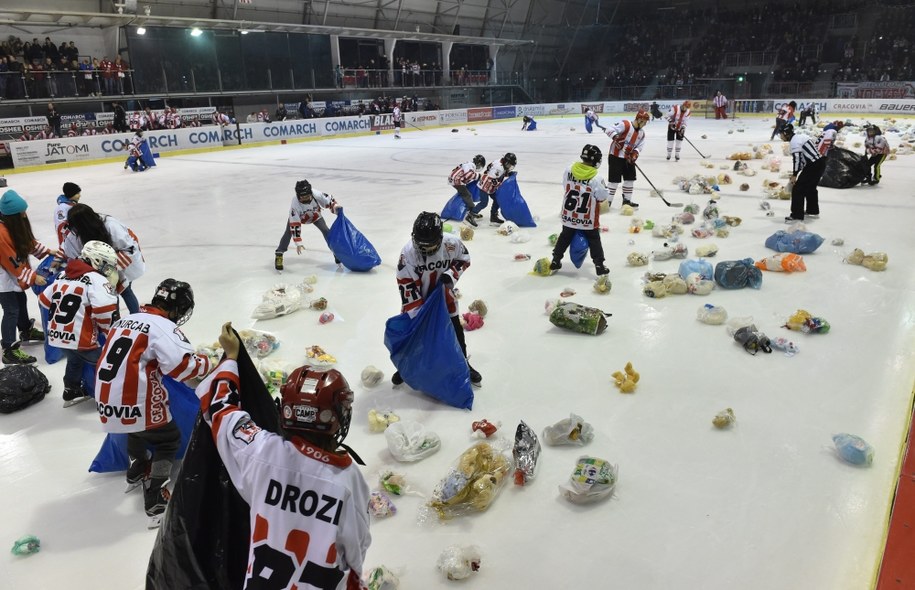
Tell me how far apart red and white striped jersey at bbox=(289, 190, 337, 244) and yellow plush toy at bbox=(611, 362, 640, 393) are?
414cm

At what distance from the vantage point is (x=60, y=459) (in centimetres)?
398

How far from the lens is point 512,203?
9.39 meters

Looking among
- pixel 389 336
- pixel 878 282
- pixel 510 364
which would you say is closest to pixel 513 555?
pixel 389 336

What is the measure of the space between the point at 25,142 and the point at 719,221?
64.1ft

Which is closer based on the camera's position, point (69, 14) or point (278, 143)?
point (69, 14)

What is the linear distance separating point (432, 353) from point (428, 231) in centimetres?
90

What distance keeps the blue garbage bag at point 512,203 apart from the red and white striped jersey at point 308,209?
3.03 meters

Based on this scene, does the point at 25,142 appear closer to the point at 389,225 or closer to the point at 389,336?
the point at 389,225

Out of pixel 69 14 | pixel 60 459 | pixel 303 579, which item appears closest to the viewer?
pixel 303 579

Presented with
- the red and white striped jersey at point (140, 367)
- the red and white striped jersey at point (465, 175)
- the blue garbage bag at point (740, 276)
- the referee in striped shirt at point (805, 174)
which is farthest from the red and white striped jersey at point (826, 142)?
the red and white striped jersey at point (140, 367)

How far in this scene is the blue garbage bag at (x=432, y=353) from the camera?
4215 millimetres

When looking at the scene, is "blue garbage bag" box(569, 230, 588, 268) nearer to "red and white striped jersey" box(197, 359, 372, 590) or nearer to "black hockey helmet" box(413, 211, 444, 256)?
"black hockey helmet" box(413, 211, 444, 256)

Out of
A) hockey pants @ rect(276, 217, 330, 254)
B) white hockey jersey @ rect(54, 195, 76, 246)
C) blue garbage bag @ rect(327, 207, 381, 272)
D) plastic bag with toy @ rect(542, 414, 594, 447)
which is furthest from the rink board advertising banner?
plastic bag with toy @ rect(542, 414, 594, 447)

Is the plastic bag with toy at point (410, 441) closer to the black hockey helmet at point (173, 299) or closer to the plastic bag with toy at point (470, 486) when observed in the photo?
the plastic bag with toy at point (470, 486)
